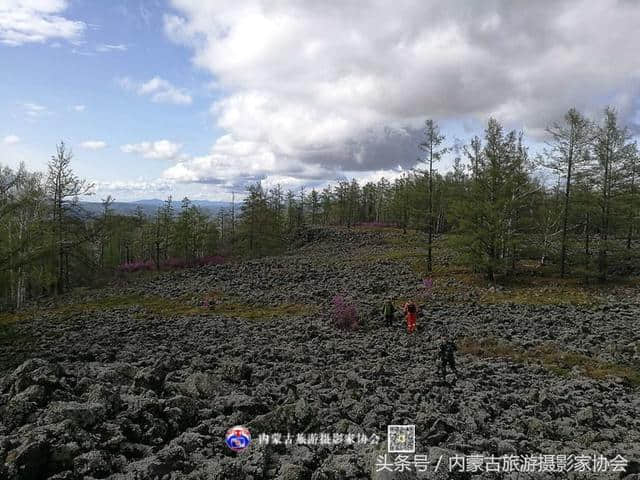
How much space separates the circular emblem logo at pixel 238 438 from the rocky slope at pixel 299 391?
134 mm

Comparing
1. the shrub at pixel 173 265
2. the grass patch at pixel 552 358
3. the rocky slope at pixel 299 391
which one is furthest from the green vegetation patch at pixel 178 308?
the shrub at pixel 173 265

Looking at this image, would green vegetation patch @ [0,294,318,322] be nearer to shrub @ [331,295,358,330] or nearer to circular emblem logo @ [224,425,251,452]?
shrub @ [331,295,358,330]

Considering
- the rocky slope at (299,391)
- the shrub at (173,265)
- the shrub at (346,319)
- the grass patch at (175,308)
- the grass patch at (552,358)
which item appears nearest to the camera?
the rocky slope at (299,391)

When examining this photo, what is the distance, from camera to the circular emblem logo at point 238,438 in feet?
22.1

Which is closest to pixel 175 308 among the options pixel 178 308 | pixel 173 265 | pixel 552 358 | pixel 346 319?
pixel 178 308

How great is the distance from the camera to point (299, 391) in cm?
985

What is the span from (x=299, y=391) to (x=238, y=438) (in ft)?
10.2

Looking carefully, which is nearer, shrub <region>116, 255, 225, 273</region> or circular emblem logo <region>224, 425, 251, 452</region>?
circular emblem logo <region>224, 425, 251, 452</region>

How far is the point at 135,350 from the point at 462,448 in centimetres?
1220

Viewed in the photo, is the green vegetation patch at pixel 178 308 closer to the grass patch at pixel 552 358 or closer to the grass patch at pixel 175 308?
the grass patch at pixel 175 308

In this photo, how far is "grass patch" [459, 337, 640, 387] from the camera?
13.1 metres

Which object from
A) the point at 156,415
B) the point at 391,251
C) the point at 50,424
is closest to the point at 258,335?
the point at 156,415

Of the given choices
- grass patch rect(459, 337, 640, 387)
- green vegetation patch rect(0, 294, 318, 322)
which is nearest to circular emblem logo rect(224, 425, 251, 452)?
grass patch rect(459, 337, 640, 387)

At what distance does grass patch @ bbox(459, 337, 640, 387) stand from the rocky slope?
0.10 metres
